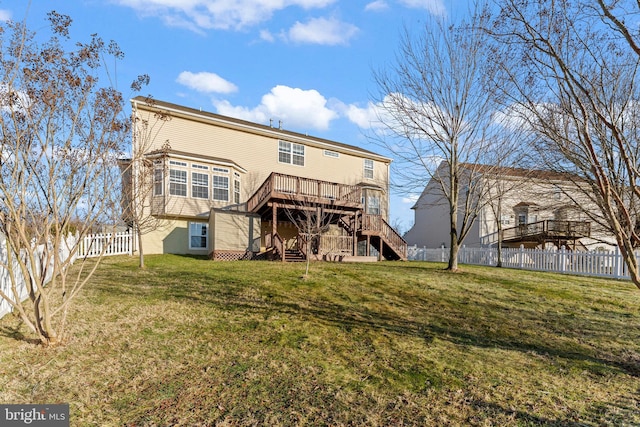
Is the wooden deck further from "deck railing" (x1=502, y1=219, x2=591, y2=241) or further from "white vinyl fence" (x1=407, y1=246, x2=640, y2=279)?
"deck railing" (x1=502, y1=219, x2=591, y2=241)

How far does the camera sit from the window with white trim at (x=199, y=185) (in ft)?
57.8

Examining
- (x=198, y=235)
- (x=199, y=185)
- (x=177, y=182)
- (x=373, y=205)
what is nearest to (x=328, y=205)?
(x=199, y=185)

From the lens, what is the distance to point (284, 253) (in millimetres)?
15211

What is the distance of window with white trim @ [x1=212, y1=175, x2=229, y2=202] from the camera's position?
1828cm

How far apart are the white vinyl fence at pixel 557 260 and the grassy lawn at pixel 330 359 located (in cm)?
626

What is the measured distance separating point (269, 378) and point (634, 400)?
4509 mm

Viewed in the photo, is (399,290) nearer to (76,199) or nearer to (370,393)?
(370,393)

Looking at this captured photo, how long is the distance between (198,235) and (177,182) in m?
2.90

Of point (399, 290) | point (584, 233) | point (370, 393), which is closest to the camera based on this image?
point (370, 393)

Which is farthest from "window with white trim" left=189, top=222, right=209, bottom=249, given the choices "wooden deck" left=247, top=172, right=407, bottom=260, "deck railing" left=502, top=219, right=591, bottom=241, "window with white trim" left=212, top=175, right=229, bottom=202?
"deck railing" left=502, top=219, right=591, bottom=241

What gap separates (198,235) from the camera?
59.2ft

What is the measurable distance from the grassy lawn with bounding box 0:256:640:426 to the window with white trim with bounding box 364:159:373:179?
16811 mm

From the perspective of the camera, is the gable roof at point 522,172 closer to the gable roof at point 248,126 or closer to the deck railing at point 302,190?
the deck railing at point 302,190

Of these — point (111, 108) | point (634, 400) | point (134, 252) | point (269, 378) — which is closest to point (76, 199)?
point (111, 108)
